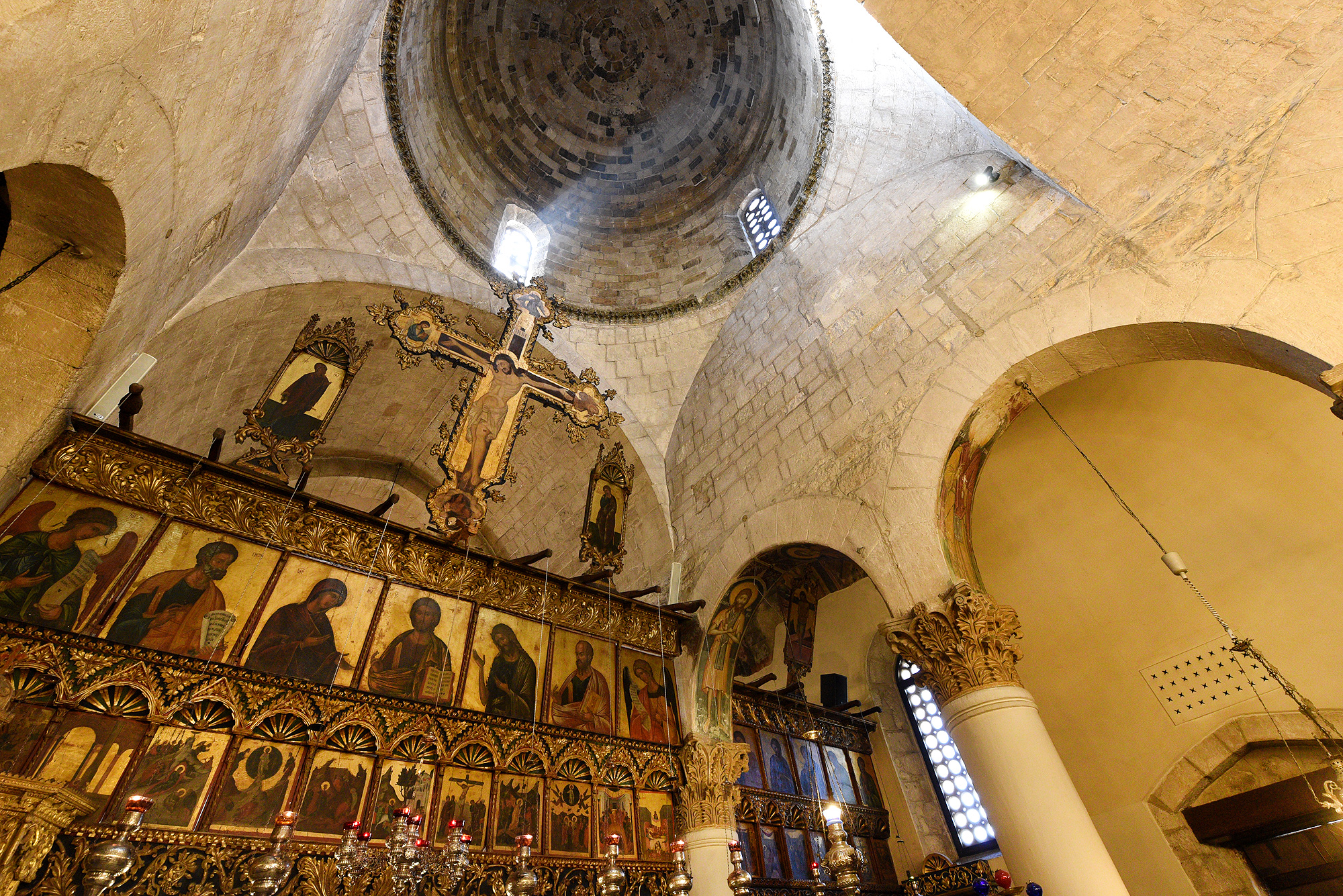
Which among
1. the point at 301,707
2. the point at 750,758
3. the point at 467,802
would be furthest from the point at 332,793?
the point at 750,758

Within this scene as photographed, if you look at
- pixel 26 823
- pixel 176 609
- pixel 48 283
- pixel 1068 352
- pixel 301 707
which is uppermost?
pixel 1068 352

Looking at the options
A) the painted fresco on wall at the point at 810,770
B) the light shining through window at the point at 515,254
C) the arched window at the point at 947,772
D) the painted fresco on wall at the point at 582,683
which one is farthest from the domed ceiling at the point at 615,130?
the arched window at the point at 947,772

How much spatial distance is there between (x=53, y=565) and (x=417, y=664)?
2.90 metres

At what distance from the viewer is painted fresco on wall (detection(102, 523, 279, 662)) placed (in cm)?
511

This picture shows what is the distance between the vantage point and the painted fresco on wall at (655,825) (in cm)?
662

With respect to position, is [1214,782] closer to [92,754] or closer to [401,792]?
[401,792]

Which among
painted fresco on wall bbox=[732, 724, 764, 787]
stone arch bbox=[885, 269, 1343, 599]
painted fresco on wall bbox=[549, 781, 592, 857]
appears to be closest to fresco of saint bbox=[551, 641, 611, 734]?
painted fresco on wall bbox=[549, 781, 592, 857]

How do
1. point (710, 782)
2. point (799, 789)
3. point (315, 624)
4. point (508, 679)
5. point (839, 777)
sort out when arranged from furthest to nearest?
point (839, 777) → point (799, 789) → point (710, 782) → point (508, 679) → point (315, 624)

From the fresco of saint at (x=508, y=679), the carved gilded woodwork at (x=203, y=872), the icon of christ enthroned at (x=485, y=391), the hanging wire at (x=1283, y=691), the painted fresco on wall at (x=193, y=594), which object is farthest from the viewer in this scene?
the fresco of saint at (x=508, y=679)

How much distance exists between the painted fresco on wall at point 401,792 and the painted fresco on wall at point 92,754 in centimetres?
179

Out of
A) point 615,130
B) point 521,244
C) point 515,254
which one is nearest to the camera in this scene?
point 515,254

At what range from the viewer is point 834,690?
35.9 ft

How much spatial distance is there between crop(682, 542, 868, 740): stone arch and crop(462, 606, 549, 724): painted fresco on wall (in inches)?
78.0

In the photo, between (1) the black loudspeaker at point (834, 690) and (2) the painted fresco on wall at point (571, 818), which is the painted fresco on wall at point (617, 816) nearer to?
(2) the painted fresco on wall at point (571, 818)
